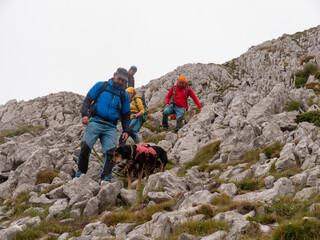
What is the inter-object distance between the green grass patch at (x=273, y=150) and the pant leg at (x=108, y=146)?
5692mm

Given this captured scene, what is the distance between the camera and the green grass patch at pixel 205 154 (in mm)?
12273

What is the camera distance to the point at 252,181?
24.6 ft

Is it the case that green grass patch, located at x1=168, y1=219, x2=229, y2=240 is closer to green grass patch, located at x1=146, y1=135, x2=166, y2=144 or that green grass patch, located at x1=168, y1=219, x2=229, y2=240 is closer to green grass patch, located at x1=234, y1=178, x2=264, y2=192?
green grass patch, located at x1=234, y1=178, x2=264, y2=192

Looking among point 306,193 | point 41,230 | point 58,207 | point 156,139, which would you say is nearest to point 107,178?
point 58,207

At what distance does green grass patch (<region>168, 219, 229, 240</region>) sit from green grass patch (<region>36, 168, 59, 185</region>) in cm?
811

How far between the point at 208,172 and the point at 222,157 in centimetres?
115

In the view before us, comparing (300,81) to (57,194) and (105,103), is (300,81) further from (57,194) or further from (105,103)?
(57,194)

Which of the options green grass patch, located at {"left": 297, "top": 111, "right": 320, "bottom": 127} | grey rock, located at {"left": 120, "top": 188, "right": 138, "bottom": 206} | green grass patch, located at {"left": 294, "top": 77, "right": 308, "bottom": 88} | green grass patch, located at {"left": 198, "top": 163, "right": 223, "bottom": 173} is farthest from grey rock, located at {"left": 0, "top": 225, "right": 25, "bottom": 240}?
green grass patch, located at {"left": 294, "top": 77, "right": 308, "bottom": 88}

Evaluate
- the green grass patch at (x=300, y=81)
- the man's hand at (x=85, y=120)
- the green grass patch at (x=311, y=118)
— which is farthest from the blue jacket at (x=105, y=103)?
the green grass patch at (x=300, y=81)

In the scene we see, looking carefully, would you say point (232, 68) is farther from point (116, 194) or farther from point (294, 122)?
Result: point (116, 194)

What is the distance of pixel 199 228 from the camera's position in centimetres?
513

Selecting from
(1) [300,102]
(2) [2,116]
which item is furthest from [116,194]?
(2) [2,116]

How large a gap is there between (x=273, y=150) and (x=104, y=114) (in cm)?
642

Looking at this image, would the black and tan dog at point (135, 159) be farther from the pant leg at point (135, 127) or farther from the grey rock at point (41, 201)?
the pant leg at point (135, 127)
